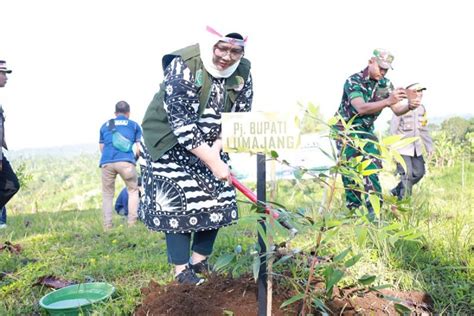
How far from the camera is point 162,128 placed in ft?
7.44

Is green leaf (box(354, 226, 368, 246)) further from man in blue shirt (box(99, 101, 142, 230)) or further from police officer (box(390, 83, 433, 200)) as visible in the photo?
man in blue shirt (box(99, 101, 142, 230))

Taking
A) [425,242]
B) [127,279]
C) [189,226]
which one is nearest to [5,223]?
[127,279]

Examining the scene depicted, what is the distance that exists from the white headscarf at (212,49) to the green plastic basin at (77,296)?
1229mm

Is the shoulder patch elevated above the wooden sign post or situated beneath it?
elevated above

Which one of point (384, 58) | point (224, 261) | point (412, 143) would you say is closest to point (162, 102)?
point (224, 261)

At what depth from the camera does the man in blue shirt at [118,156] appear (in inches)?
203

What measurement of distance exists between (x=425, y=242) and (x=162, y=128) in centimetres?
164

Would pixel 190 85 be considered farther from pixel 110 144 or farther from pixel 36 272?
pixel 110 144

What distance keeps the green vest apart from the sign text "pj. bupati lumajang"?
0.63m

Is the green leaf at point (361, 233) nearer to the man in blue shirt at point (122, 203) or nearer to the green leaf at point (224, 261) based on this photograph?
the green leaf at point (224, 261)

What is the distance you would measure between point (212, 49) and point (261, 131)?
69 cm

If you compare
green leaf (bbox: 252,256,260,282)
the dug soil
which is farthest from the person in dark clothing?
Answer: green leaf (bbox: 252,256,260,282)

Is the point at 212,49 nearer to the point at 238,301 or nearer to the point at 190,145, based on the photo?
the point at 190,145

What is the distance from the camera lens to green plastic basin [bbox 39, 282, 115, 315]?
2.23 metres
